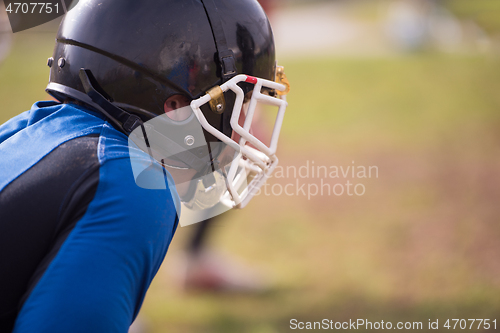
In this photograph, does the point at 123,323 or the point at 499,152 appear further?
the point at 499,152

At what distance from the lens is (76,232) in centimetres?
113

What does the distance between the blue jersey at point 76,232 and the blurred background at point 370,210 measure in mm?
2103

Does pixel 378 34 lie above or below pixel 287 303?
below

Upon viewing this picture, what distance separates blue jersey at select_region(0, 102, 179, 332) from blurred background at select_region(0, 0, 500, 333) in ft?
6.90

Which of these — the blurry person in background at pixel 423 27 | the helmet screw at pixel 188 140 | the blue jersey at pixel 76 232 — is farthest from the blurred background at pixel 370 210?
the blurry person in background at pixel 423 27

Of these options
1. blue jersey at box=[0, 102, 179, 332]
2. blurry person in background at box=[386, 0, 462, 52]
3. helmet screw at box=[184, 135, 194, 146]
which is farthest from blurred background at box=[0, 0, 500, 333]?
blurry person in background at box=[386, 0, 462, 52]

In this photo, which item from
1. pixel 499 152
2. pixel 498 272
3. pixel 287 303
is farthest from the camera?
pixel 499 152

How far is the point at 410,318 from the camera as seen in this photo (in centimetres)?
308

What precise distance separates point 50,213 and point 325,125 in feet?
24.3

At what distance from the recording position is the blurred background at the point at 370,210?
3.31 m

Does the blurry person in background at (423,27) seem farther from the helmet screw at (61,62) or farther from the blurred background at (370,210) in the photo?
the helmet screw at (61,62)

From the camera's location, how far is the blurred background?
3314 mm

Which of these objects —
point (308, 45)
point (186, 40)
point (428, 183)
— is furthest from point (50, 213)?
point (308, 45)

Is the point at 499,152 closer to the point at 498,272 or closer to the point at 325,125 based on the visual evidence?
the point at 325,125
